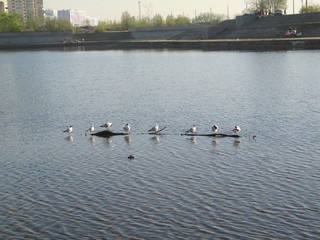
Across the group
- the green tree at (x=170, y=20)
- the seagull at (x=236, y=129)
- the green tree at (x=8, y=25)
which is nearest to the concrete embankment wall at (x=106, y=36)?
the green tree at (x=8, y=25)

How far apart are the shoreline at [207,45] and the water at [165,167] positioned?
3177cm

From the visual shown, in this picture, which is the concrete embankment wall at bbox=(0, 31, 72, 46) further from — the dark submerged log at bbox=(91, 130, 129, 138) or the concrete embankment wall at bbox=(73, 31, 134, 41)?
the dark submerged log at bbox=(91, 130, 129, 138)

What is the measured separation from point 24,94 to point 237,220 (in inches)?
1127

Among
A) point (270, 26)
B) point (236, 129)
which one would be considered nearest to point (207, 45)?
point (270, 26)

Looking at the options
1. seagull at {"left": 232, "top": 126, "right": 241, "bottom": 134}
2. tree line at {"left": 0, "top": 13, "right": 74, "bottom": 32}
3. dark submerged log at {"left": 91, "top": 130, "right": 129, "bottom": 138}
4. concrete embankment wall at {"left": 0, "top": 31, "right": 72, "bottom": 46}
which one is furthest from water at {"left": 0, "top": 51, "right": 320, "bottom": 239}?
tree line at {"left": 0, "top": 13, "right": 74, "bottom": 32}

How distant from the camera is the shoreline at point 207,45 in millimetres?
66562

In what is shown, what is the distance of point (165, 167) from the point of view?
57.5 feet

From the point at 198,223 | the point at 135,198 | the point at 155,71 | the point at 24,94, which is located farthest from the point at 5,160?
the point at 155,71

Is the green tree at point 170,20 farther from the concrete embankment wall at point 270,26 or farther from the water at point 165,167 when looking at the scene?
the water at point 165,167

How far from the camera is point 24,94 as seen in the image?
125 ft

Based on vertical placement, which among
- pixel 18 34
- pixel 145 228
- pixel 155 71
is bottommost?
pixel 145 228

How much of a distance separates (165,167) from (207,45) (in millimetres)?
69601

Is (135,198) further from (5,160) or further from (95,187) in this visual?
(5,160)

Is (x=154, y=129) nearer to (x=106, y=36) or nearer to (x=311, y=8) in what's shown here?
(x=311, y=8)
